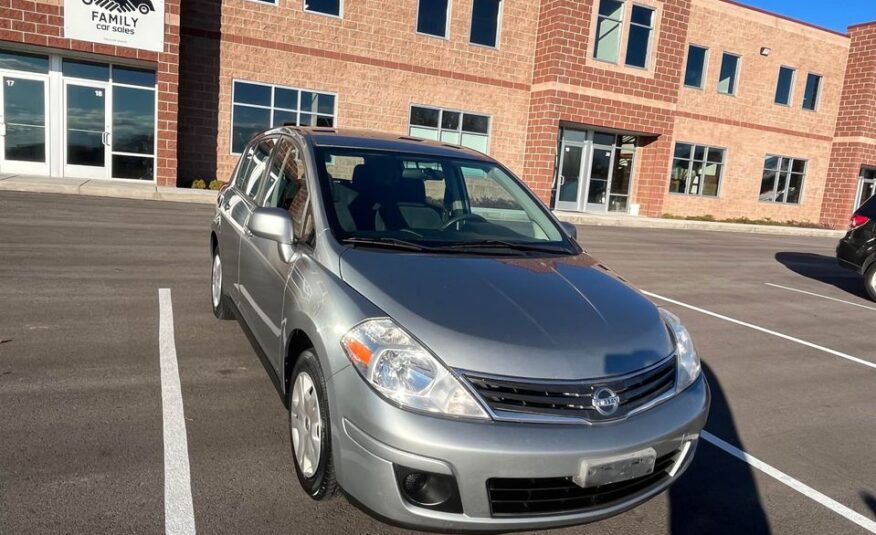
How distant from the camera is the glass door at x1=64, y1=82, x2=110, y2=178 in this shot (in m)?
16.0

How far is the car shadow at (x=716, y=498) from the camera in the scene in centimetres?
299

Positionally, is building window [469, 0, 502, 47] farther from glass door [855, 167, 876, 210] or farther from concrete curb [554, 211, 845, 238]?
glass door [855, 167, 876, 210]

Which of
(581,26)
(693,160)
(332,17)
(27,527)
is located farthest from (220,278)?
(693,160)

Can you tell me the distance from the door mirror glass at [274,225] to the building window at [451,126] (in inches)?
640

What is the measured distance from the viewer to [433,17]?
19.3m

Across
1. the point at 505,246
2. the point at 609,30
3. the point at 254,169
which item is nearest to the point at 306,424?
the point at 505,246

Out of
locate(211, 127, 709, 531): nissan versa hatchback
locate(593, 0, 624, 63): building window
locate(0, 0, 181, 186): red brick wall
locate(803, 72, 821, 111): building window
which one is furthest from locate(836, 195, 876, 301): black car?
locate(803, 72, 821, 111): building window

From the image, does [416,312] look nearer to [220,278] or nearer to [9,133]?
[220,278]

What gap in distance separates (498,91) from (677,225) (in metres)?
7.45

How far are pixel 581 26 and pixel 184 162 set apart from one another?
12838 mm

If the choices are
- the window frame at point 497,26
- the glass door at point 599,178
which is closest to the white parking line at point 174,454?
the window frame at point 497,26

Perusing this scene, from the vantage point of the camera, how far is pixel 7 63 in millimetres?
15406

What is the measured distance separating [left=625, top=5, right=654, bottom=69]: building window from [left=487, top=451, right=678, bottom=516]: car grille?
841 inches

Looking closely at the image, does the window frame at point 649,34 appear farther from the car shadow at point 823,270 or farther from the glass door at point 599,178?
the car shadow at point 823,270
